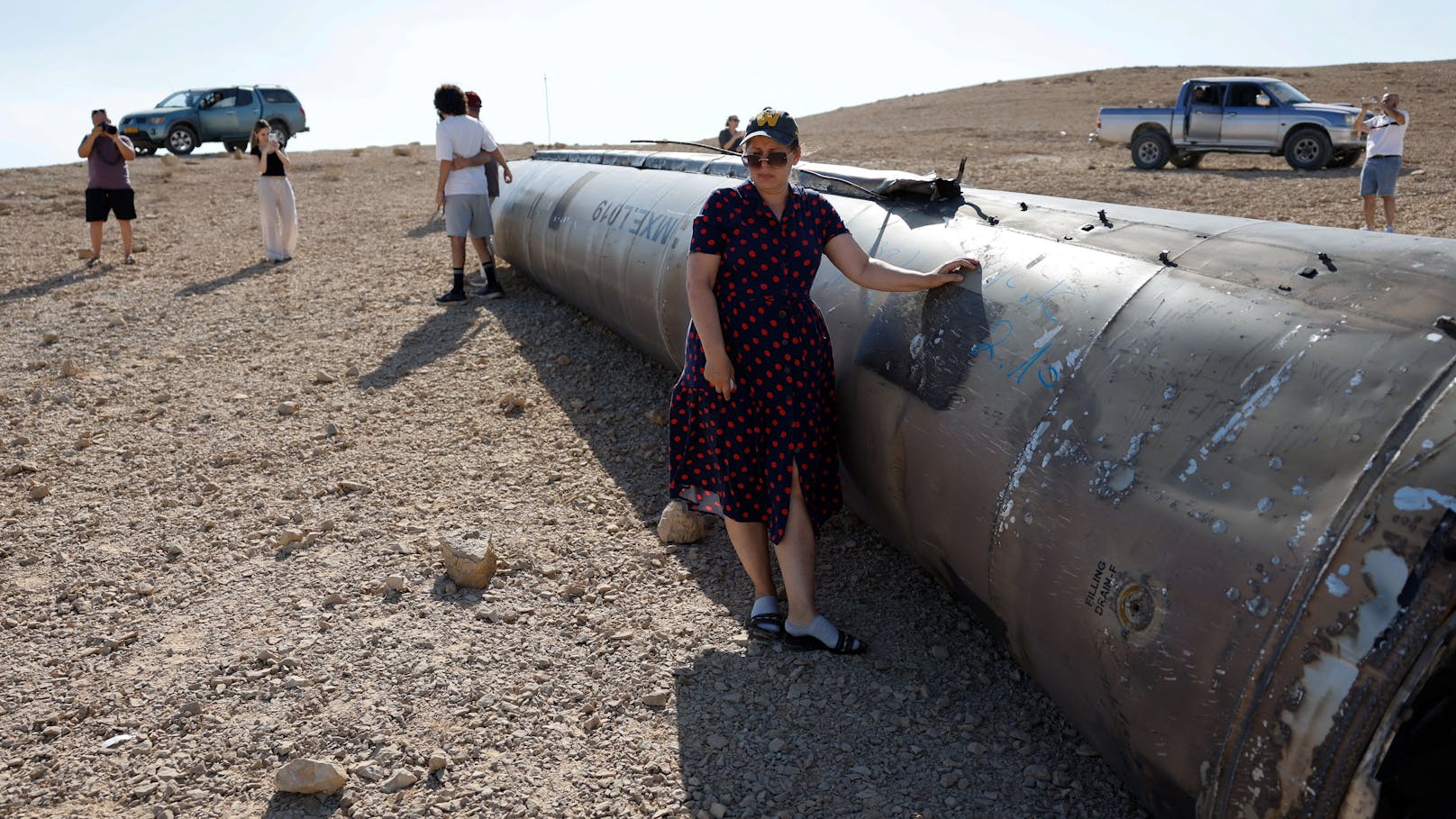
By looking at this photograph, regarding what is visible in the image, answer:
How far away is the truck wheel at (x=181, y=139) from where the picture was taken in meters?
21.3

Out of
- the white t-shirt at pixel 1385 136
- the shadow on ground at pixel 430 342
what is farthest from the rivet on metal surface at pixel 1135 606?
the white t-shirt at pixel 1385 136

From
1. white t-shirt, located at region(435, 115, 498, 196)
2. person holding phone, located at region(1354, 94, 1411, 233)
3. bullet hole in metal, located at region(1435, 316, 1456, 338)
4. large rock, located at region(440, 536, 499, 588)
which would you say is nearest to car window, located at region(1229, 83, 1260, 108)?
person holding phone, located at region(1354, 94, 1411, 233)

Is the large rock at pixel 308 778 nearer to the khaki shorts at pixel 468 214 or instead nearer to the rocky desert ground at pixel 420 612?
the rocky desert ground at pixel 420 612

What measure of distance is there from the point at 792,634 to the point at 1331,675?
1.79 m

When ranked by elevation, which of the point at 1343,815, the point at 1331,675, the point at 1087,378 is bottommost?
the point at 1343,815

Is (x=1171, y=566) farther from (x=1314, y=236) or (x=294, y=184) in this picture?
(x=294, y=184)

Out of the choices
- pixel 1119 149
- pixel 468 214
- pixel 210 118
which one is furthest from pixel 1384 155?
pixel 210 118

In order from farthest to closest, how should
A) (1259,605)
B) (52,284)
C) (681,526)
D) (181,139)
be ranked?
(181,139)
(52,284)
(681,526)
(1259,605)

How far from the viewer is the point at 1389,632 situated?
178 cm

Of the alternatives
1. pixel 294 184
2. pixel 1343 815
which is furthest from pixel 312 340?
pixel 294 184

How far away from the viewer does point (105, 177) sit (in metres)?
9.65

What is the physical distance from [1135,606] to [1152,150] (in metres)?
15.9

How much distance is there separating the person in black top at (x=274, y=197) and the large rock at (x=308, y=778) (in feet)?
26.0

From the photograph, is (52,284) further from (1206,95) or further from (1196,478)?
(1206,95)
